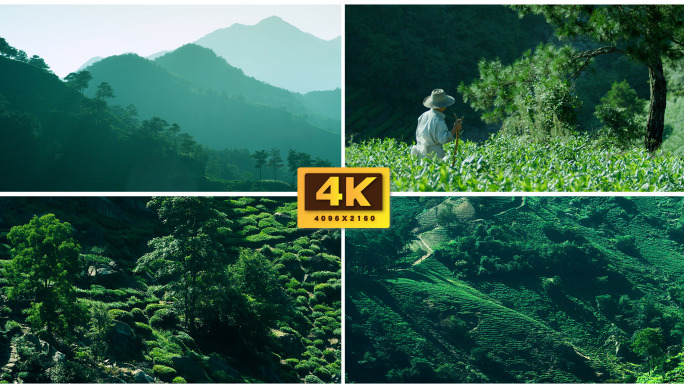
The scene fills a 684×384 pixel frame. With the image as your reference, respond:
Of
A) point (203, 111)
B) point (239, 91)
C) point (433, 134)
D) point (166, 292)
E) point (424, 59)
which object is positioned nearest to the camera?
point (166, 292)

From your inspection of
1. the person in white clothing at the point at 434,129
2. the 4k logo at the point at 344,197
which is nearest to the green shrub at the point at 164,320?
the 4k logo at the point at 344,197

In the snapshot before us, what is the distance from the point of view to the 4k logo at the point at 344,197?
5.34m

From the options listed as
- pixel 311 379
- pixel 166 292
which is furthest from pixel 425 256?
pixel 166 292

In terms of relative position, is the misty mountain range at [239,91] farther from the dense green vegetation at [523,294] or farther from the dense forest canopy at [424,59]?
the dense forest canopy at [424,59]

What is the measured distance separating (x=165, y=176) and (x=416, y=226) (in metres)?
5.30

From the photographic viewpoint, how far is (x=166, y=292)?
5.93m

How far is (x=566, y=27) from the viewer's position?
9.27 metres

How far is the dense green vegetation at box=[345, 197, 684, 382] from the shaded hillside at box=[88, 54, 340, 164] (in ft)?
11.0

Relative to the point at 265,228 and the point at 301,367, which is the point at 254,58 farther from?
the point at 301,367

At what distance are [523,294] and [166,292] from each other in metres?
3.48

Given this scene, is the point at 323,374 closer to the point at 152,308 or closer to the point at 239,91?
the point at 152,308

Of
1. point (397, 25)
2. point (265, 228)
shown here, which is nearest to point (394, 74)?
point (397, 25)

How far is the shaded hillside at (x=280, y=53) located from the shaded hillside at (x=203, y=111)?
0.85m

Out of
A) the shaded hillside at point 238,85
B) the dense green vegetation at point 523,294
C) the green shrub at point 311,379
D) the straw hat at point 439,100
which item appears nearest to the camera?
the dense green vegetation at point 523,294
